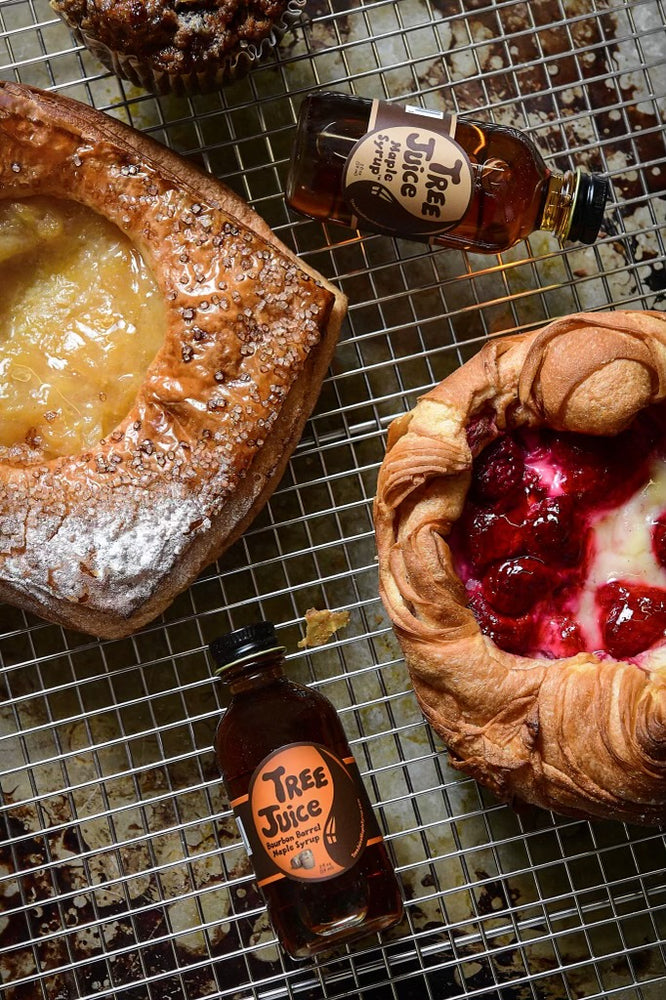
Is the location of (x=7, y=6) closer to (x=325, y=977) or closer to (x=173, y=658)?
(x=173, y=658)

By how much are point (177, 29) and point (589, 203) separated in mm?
852

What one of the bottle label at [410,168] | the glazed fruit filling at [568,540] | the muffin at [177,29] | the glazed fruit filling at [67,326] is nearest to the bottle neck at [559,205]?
the bottle label at [410,168]

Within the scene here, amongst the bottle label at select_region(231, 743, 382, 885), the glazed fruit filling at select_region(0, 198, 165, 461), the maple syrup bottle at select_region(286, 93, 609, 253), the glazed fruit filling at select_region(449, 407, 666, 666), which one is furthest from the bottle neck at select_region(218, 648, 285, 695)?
the maple syrup bottle at select_region(286, 93, 609, 253)

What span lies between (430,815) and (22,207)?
157 cm

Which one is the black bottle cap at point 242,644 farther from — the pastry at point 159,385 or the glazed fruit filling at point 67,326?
the glazed fruit filling at point 67,326

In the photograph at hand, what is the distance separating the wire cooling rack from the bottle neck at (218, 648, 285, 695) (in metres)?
0.22

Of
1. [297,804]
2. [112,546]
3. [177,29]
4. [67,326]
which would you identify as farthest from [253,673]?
[177,29]

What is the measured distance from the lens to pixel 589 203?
1.79 meters

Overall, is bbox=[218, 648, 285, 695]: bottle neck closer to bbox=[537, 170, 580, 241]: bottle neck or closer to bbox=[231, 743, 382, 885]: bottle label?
bbox=[231, 743, 382, 885]: bottle label

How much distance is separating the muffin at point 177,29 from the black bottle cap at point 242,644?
3.57ft

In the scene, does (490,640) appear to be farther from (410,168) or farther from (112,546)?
(410,168)

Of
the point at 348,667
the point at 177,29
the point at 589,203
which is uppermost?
the point at 177,29

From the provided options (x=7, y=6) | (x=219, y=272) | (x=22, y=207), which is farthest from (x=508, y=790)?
(x=7, y=6)

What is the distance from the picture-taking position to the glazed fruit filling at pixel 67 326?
6.09ft
